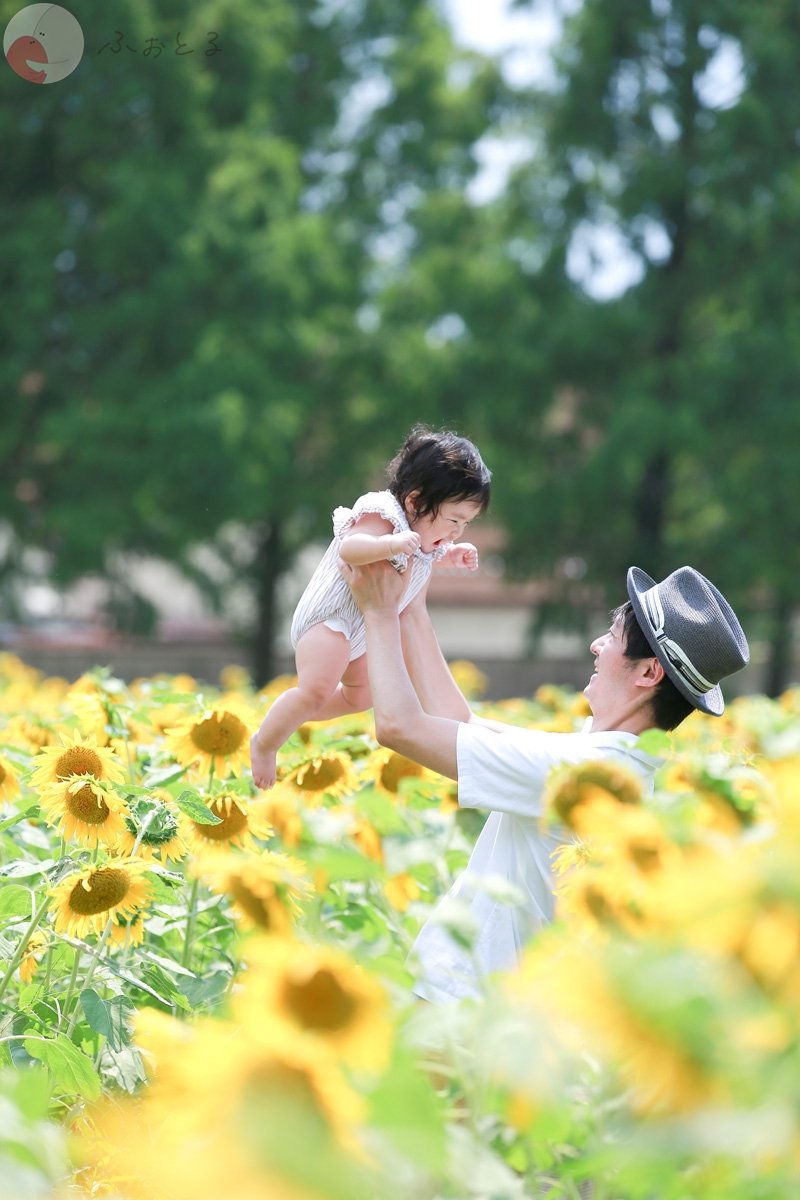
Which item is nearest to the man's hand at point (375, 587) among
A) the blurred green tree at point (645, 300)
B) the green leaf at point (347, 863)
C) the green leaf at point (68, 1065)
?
the green leaf at point (68, 1065)

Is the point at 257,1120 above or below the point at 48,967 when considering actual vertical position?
above

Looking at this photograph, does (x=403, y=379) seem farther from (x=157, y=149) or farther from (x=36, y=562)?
(x=36, y=562)

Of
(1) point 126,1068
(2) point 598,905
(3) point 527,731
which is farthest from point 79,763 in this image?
(2) point 598,905

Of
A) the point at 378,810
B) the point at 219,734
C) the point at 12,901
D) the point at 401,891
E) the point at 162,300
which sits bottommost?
the point at 401,891

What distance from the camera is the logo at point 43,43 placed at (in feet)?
30.2

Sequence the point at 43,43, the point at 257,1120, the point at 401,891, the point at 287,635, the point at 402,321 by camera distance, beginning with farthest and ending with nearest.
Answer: the point at 287,635 < the point at 402,321 < the point at 43,43 < the point at 401,891 < the point at 257,1120

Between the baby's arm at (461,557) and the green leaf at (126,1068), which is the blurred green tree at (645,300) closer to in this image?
the baby's arm at (461,557)

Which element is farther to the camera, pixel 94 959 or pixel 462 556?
pixel 462 556

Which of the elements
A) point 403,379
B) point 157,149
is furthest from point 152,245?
point 403,379

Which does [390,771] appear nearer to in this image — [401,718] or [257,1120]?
[401,718]

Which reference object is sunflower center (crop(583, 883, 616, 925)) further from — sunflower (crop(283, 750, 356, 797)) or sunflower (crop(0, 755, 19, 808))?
sunflower (crop(0, 755, 19, 808))

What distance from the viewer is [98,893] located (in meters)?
2.01

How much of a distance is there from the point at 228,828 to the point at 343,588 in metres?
0.72

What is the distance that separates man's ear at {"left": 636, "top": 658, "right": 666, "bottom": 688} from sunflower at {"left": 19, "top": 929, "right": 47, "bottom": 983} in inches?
40.2
